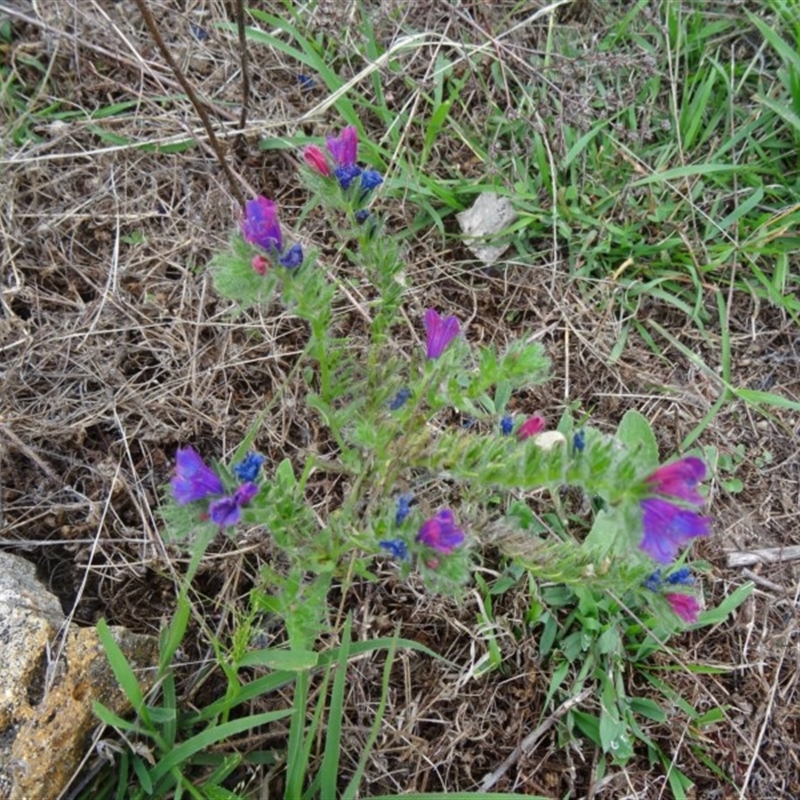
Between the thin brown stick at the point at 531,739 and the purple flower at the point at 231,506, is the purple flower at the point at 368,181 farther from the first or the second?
the thin brown stick at the point at 531,739

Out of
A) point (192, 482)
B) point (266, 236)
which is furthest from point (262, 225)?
point (192, 482)

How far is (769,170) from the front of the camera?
3.28 meters

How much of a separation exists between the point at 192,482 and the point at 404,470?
1.87ft

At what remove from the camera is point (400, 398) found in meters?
2.34

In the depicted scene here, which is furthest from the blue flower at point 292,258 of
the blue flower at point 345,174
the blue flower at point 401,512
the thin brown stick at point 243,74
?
the thin brown stick at point 243,74

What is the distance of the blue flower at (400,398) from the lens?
2.33m

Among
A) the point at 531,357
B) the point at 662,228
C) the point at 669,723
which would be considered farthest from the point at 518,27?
the point at 669,723

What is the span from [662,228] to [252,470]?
6.32 feet

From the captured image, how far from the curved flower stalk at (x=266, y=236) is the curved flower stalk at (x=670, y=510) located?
0.93 m

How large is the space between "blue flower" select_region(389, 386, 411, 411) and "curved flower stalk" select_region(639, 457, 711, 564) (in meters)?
0.73

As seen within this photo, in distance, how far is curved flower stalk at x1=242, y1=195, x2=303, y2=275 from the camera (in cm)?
209

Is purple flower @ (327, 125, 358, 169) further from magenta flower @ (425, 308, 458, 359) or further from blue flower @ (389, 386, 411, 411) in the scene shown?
blue flower @ (389, 386, 411, 411)

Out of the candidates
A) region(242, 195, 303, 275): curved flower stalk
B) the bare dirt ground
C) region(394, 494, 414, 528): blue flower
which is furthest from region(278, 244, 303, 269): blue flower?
the bare dirt ground

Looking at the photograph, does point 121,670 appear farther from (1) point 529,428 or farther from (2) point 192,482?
(1) point 529,428
